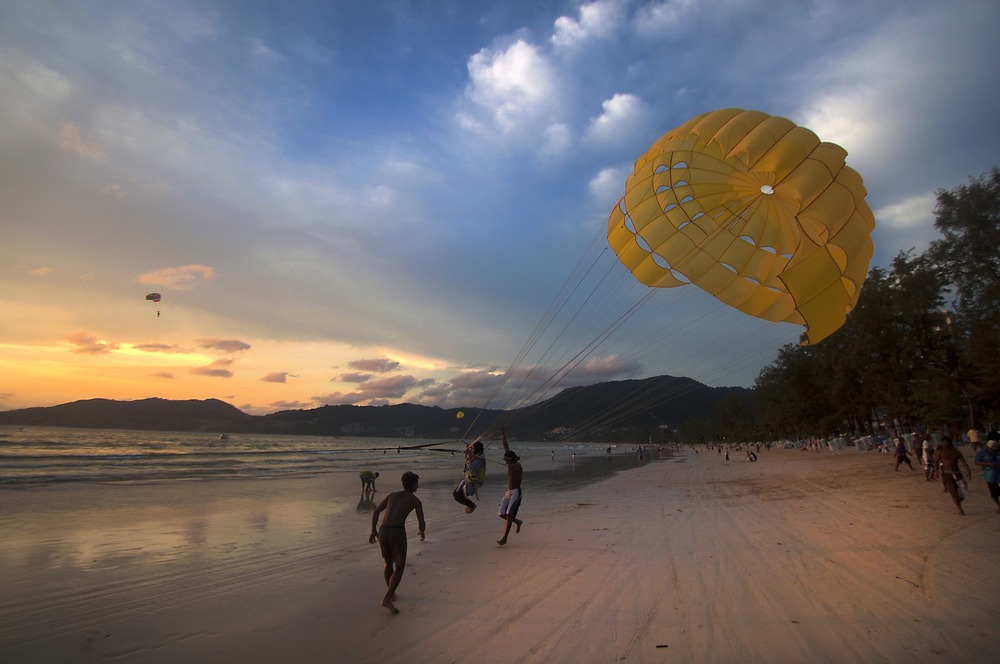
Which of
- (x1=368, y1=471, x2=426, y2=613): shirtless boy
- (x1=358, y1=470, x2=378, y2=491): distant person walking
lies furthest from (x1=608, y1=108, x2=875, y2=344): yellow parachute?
(x1=358, y1=470, x2=378, y2=491): distant person walking

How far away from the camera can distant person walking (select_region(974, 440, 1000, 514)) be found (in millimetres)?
9102

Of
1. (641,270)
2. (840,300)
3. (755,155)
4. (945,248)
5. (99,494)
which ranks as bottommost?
(99,494)

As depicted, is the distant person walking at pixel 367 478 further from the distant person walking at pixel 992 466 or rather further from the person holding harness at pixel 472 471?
the distant person walking at pixel 992 466

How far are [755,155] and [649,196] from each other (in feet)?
7.23

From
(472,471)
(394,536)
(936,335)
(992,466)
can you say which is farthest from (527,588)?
(936,335)

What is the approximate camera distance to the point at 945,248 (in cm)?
1758

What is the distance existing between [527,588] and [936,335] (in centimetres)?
2694

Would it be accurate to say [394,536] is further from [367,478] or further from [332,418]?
[332,418]

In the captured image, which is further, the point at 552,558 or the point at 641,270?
the point at 641,270

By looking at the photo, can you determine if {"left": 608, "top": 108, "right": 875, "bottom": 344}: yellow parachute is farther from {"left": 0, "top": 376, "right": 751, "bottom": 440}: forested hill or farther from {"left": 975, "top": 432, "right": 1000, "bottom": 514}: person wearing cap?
{"left": 0, "top": 376, "right": 751, "bottom": 440}: forested hill

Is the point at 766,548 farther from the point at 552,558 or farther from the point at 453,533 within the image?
the point at 453,533

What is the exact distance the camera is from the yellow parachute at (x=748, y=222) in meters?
7.77

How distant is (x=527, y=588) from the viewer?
5.92m

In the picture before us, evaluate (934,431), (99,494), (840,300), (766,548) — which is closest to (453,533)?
(766,548)
